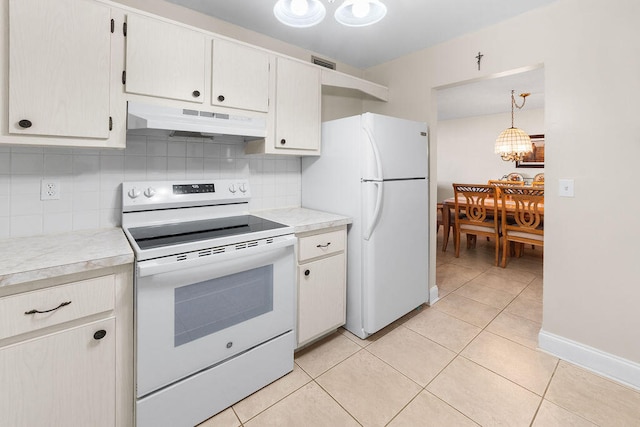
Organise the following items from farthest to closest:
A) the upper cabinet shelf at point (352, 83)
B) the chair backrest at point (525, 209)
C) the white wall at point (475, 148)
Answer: the white wall at point (475, 148)
the chair backrest at point (525, 209)
the upper cabinet shelf at point (352, 83)

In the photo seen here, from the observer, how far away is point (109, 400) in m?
1.26

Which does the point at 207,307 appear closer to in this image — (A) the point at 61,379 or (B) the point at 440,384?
(A) the point at 61,379

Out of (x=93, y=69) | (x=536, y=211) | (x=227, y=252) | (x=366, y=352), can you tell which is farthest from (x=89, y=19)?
(x=536, y=211)

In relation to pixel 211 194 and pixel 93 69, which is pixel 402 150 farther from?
pixel 93 69

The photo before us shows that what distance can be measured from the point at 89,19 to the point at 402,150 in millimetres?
1955

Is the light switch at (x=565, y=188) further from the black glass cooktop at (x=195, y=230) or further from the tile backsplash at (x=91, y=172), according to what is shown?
the tile backsplash at (x=91, y=172)

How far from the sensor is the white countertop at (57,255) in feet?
3.44

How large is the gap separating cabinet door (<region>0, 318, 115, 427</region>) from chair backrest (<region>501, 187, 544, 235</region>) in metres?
3.95

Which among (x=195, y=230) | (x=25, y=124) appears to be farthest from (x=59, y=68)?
(x=195, y=230)

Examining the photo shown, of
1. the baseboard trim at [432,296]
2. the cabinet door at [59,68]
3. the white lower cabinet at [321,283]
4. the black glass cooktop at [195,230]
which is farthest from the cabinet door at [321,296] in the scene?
the cabinet door at [59,68]

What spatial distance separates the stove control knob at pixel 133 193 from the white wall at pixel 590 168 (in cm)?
257

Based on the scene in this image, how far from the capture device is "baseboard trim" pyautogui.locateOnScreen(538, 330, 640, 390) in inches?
67.0

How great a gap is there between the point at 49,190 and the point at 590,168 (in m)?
3.06

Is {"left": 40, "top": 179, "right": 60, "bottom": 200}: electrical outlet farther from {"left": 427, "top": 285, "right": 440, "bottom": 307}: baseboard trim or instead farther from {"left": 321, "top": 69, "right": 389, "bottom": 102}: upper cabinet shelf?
{"left": 427, "top": 285, "right": 440, "bottom": 307}: baseboard trim
